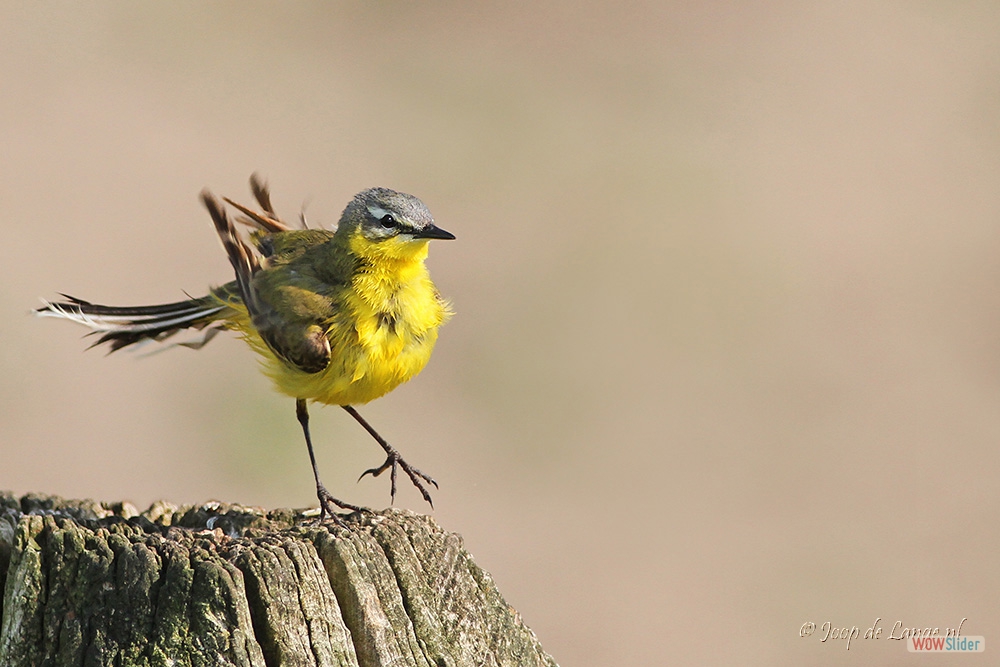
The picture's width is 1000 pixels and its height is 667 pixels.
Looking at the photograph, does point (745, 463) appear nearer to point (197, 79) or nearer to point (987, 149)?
point (987, 149)

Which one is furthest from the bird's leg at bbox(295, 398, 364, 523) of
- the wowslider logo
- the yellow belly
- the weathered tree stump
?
the wowslider logo

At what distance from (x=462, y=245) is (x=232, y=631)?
11014 mm

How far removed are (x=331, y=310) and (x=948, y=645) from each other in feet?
21.9

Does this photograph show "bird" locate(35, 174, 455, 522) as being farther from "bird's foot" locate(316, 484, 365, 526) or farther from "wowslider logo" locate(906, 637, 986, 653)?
"wowslider logo" locate(906, 637, 986, 653)

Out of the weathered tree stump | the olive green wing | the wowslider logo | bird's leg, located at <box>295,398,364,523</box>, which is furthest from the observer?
the wowslider logo

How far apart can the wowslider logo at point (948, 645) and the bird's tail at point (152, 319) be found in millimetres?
6192

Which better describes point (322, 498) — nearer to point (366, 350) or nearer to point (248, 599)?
point (366, 350)

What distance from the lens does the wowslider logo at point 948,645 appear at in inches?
402

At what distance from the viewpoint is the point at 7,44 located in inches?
640

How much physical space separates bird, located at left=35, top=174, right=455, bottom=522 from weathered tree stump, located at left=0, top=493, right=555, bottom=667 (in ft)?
5.62

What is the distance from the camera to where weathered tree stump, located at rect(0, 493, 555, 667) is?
11.9 feet

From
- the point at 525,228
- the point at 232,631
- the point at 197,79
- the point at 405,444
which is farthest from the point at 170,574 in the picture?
the point at 197,79

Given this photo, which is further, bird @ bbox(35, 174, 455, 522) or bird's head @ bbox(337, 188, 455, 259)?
bird's head @ bbox(337, 188, 455, 259)

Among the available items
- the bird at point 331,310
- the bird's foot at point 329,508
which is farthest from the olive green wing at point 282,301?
the bird's foot at point 329,508
